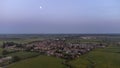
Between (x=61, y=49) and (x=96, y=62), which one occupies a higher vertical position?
(x=61, y=49)

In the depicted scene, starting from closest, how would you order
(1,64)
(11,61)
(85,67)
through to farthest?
(85,67) < (1,64) < (11,61)

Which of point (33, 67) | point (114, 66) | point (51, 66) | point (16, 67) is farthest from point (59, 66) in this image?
point (114, 66)

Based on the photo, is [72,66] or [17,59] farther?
[17,59]

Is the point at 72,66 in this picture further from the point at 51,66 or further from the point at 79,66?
the point at 51,66

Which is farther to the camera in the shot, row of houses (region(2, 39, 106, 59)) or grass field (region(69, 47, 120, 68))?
row of houses (region(2, 39, 106, 59))

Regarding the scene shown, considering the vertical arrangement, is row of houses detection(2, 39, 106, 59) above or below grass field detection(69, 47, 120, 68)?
above

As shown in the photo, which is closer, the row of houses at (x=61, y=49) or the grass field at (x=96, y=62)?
the grass field at (x=96, y=62)

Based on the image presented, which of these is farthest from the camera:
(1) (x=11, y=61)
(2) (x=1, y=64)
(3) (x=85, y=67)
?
(1) (x=11, y=61)

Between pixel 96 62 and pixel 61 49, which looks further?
pixel 61 49

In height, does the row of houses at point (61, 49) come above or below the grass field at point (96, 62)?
above
